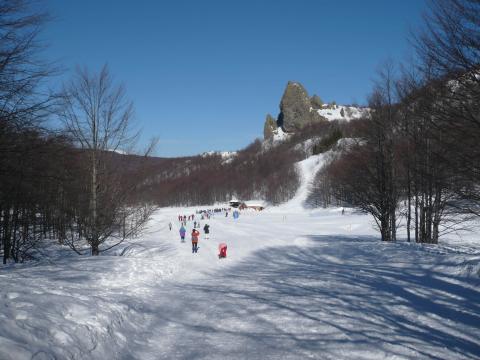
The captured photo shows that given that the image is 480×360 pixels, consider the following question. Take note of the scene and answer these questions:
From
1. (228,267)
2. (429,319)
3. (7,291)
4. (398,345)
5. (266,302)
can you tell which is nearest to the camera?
(398,345)

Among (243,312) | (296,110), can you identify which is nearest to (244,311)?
(243,312)

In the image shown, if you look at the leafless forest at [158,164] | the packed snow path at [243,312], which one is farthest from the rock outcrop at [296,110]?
the packed snow path at [243,312]

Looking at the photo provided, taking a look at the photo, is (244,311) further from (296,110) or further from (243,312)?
(296,110)

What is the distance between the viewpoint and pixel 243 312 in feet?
22.9

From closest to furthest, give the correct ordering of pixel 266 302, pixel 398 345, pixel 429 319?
pixel 398 345 → pixel 429 319 → pixel 266 302

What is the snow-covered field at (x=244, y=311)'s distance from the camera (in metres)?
4.88

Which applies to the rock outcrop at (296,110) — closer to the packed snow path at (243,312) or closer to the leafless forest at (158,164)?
the leafless forest at (158,164)

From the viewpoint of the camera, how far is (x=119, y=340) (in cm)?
542

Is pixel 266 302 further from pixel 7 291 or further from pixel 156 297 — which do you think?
pixel 7 291

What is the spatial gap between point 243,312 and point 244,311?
0.07 meters

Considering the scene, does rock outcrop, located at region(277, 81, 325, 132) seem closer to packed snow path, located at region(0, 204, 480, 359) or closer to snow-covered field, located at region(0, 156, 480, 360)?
snow-covered field, located at region(0, 156, 480, 360)

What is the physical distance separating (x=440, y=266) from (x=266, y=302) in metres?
6.06

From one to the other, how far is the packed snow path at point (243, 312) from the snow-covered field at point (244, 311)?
0.07ft

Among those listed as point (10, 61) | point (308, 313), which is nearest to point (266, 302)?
point (308, 313)
